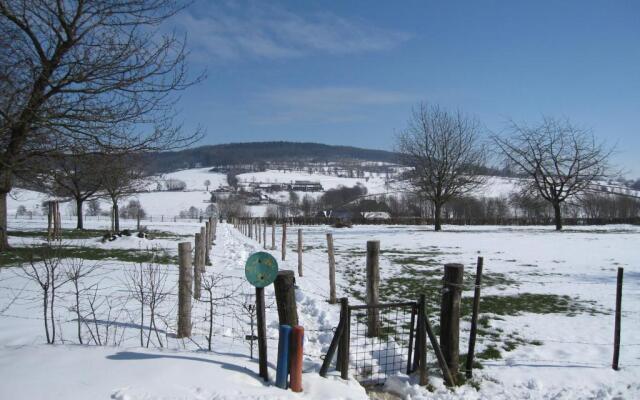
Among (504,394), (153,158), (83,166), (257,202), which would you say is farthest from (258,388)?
(257,202)

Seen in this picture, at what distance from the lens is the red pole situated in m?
4.25

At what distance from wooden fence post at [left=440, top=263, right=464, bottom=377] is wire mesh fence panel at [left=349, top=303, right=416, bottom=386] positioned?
0.41 meters

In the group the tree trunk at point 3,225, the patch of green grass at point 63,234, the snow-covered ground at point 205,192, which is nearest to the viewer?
the tree trunk at point 3,225

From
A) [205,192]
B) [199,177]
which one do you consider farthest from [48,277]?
[199,177]

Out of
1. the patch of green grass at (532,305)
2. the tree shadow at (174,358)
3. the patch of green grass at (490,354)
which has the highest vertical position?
the tree shadow at (174,358)

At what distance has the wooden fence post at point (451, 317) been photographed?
5270 mm

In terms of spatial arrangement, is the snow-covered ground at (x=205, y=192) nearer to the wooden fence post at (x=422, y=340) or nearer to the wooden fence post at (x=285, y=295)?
the wooden fence post at (x=422, y=340)

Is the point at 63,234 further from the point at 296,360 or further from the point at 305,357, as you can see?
the point at 296,360

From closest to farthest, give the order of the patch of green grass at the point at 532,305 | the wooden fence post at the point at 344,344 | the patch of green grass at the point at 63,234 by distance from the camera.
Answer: the wooden fence post at the point at 344,344
the patch of green grass at the point at 532,305
the patch of green grass at the point at 63,234

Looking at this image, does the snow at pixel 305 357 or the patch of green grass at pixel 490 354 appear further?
the patch of green grass at pixel 490 354

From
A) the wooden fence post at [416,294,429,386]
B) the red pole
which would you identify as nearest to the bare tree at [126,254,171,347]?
the red pole

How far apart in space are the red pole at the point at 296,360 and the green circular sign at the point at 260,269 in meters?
0.56

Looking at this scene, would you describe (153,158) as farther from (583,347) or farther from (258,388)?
(583,347)

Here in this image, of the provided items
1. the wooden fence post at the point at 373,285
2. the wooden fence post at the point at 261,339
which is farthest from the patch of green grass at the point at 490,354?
the wooden fence post at the point at 261,339
